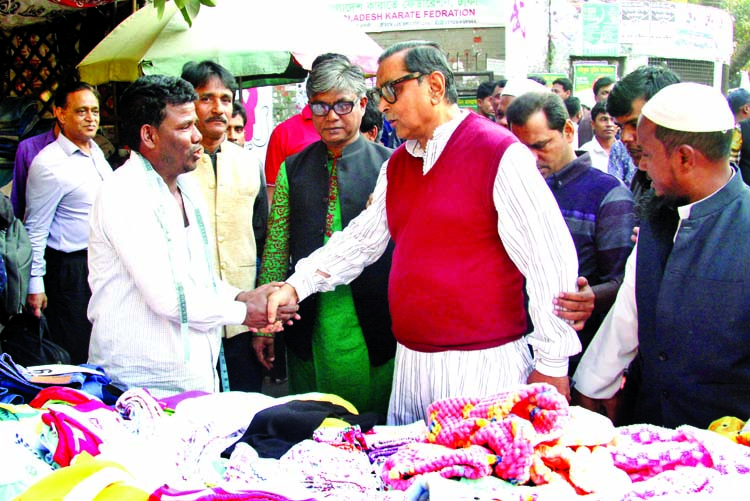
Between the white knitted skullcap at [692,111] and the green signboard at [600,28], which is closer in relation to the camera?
the white knitted skullcap at [692,111]

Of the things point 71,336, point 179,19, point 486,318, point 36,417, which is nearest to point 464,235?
point 486,318

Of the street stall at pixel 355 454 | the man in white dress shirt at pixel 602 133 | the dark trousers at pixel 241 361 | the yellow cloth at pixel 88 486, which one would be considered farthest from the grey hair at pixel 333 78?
the man in white dress shirt at pixel 602 133

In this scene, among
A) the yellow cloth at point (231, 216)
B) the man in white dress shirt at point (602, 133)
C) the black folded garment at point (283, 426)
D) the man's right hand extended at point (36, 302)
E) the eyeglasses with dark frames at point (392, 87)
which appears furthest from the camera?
the man in white dress shirt at point (602, 133)

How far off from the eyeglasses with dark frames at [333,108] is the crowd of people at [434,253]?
0.03 ft

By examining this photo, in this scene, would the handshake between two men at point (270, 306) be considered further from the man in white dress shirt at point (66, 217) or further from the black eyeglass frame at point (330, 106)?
the man in white dress shirt at point (66, 217)

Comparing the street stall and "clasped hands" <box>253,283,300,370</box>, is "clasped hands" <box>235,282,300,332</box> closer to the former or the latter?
"clasped hands" <box>253,283,300,370</box>

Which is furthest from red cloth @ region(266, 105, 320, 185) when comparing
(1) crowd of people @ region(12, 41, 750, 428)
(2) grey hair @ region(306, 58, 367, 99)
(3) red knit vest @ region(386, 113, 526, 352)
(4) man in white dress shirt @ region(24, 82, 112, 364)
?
(3) red knit vest @ region(386, 113, 526, 352)

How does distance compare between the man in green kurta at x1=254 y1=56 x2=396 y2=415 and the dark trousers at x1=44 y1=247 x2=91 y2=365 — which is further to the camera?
the dark trousers at x1=44 y1=247 x2=91 y2=365

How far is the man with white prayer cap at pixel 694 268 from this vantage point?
2170 mm

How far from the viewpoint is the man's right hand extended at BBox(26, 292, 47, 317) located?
13.9 feet

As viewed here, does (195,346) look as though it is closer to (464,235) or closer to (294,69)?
(464,235)

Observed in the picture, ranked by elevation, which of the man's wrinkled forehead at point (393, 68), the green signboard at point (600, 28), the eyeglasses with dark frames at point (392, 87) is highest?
the green signboard at point (600, 28)

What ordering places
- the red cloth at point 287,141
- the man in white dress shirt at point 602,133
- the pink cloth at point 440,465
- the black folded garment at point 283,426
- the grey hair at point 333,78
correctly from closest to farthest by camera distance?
the pink cloth at point 440,465 → the black folded garment at point 283,426 → the grey hair at point 333,78 → the red cloth at point 287,141 → the man in white dress shirt at point 602,133

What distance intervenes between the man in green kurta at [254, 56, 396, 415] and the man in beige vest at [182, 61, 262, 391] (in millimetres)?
249
